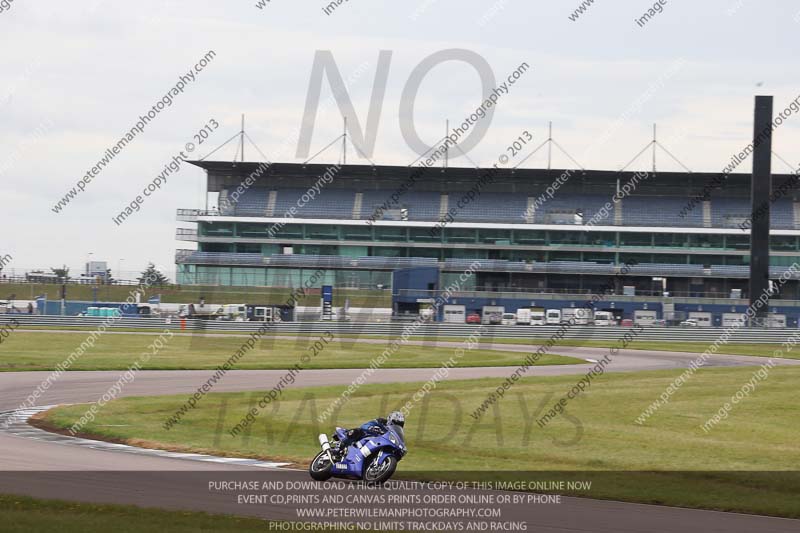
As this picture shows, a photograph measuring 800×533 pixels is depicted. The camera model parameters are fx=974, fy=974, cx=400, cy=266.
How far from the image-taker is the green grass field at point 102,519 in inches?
449

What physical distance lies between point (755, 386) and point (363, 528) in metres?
25.5

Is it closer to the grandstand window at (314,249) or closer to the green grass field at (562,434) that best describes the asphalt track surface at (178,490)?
the green grass field at (562,434)

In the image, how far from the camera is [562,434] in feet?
75.4

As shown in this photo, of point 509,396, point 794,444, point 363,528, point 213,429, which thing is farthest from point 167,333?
point 363,528

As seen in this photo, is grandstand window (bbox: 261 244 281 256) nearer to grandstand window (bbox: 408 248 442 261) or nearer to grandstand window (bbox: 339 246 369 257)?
grandstand window (bbox: 339 246 369 257)

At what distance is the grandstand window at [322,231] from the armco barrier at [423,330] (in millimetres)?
31116

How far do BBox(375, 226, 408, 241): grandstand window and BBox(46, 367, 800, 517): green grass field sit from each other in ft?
211

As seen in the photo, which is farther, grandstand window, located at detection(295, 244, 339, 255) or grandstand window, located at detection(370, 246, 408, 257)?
grandstand window, located at detection(370, 246, 408, 257)

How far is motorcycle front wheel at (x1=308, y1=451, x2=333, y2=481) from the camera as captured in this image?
50.6 ft

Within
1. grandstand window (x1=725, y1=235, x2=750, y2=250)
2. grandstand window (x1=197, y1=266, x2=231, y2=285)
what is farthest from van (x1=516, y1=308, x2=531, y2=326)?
grandstand window (x1=197, y1=266, x2=231, y2=285)

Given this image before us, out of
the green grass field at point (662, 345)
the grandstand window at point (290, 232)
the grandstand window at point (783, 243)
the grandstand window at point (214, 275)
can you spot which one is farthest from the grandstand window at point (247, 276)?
the grandstand window at point (783, 243)

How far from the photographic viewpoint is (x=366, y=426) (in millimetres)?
15430

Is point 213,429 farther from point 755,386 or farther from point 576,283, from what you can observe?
point 576,283

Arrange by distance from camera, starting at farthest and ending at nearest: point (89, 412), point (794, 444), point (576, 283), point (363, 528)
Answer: point (576, 283)
point (89, 412)
point (794, 444)
point (363, 528)
